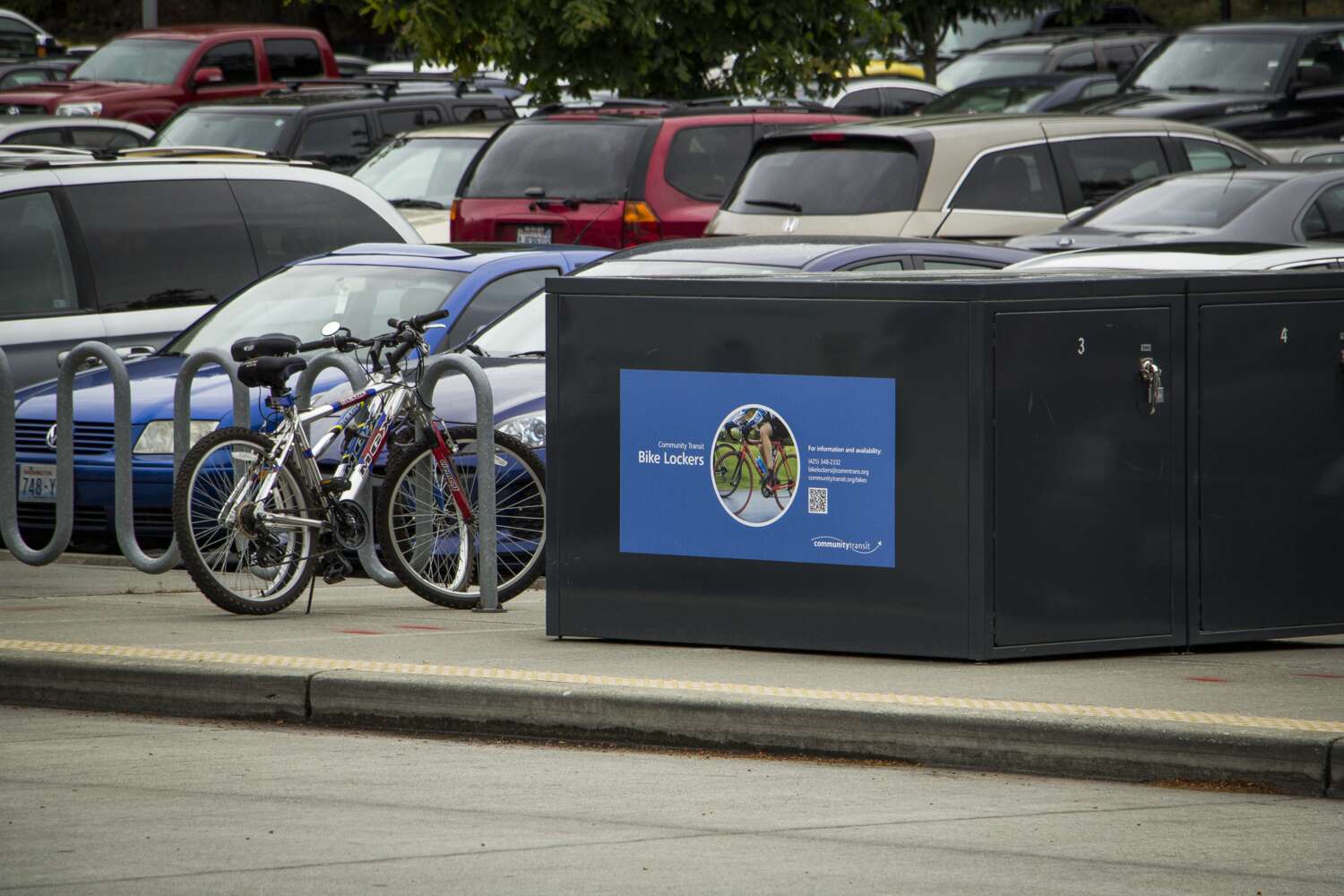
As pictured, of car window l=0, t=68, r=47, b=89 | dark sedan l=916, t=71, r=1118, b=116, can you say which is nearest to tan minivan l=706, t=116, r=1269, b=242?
dark sedan l=916, t=71, r=1118, b=116

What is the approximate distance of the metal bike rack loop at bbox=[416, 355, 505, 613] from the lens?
8797 mm

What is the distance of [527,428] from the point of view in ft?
33.6

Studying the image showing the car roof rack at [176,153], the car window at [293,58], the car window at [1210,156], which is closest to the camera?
the car roof rack at [176,153]

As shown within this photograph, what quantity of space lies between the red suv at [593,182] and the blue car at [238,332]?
13.5ft

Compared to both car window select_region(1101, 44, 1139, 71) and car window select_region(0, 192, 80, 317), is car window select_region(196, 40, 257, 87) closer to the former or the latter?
car window select_region(1101, 44, 1139, 71)

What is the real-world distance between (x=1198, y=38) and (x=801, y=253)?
14.0 meters

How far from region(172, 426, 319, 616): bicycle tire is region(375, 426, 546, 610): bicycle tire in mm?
348

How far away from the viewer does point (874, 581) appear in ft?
25.2

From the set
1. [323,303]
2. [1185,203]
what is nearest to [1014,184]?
[1185,203]

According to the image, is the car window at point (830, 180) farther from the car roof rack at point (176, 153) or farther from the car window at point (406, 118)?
the car window at point (406, 118)

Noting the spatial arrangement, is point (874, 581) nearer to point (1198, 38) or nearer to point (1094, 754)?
point (1094, 754)

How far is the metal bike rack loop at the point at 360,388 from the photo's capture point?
923 centimetres

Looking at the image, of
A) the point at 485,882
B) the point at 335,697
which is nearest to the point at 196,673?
the point at 335,697

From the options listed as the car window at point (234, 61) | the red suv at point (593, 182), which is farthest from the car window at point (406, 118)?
Answer: the car window at point (234, 61)
